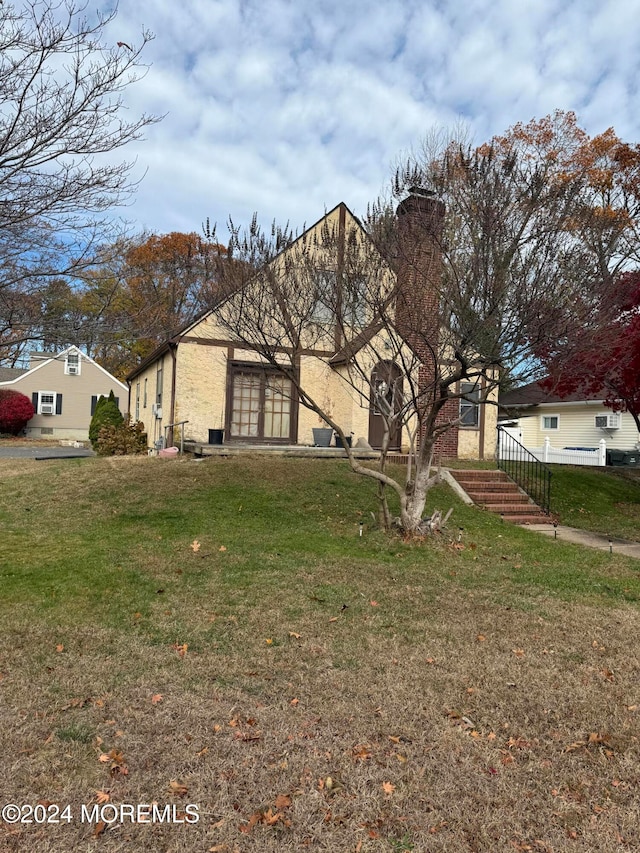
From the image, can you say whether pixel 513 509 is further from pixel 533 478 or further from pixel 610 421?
pixel 610 421

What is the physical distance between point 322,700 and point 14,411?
32.9 m

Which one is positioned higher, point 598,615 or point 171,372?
point 171,372

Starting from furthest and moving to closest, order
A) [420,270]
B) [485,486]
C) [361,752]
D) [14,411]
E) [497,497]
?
[14,411]
[485,486]
[497,497]
[420,270]
[361,752]

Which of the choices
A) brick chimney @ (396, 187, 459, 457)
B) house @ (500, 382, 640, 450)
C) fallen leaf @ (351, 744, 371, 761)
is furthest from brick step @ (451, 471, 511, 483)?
house @ (500, 382, 640, 450)

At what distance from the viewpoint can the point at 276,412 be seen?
601 inches

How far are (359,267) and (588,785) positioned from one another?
20.1 feet

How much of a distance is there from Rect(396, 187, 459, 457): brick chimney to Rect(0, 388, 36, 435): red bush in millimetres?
30108

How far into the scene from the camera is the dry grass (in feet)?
8.31

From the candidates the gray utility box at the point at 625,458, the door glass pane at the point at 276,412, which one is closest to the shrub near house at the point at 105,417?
the door glass pane at the point at 276,412

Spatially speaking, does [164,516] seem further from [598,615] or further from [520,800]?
[520,800]

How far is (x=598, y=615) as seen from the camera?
5.42 meters

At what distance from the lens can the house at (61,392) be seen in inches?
1324

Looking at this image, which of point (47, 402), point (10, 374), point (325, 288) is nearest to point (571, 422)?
point (325, 288)

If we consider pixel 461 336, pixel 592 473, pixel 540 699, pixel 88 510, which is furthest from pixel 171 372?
pixel 540 699
